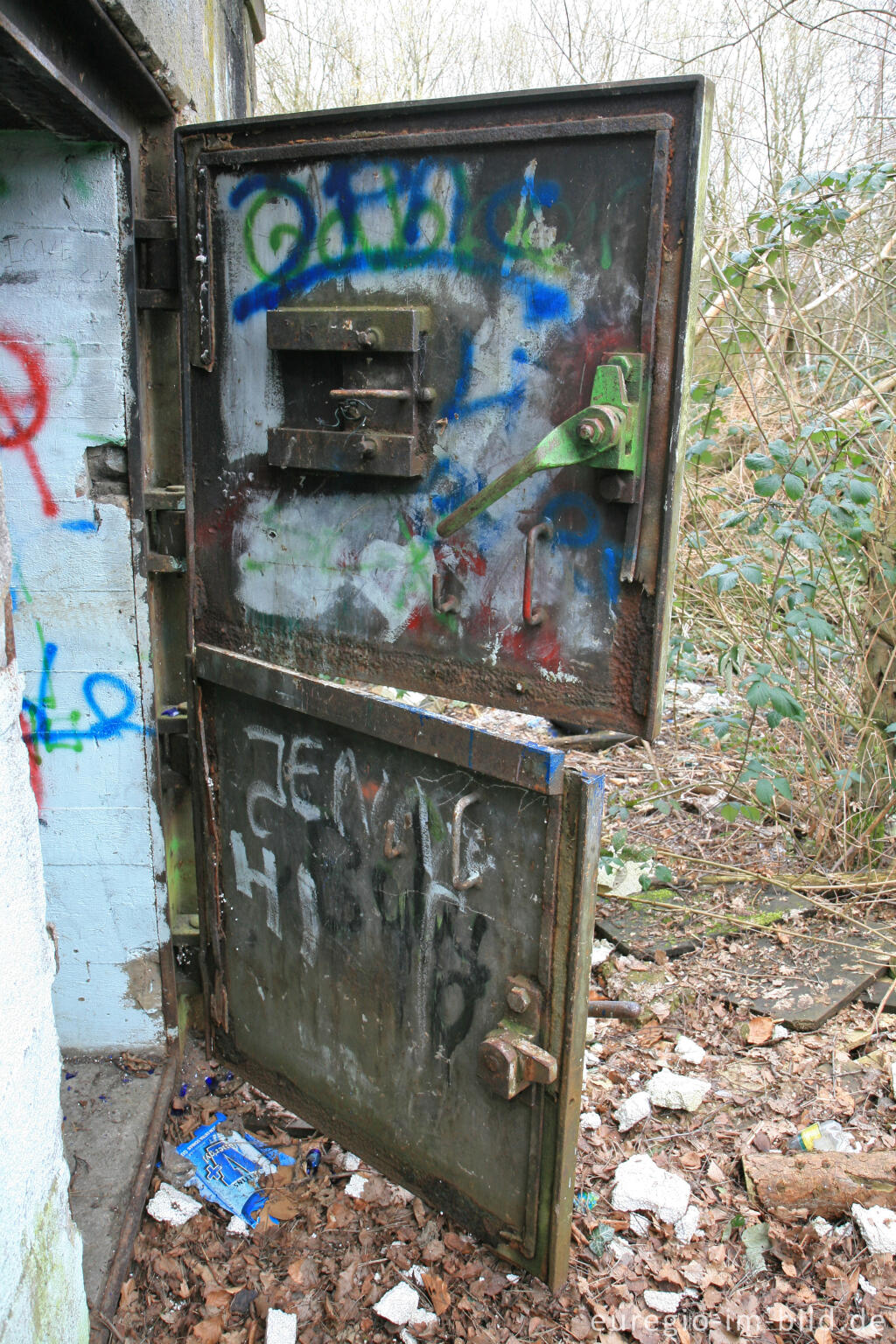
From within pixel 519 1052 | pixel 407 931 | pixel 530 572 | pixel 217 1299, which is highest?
pixel 530 572

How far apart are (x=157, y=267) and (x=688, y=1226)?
2.91m

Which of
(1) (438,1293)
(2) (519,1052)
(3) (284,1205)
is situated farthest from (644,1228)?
(3) (284,1205)

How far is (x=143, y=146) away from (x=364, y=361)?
988 millimetres

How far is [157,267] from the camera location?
7.98ft

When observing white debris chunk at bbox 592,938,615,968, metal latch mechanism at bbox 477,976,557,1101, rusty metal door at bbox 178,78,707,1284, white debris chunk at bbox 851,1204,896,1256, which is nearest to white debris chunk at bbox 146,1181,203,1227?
rusty metal door at bbox 178,78,707,1284

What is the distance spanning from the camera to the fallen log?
2.48 meters

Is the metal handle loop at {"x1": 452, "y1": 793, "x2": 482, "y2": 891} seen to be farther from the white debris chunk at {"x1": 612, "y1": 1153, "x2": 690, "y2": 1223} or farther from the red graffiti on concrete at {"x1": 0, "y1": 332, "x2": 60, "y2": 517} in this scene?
the red graffiti on concrete at {"x1": 0, "y1": 332, "x2": 60, "y2": 517}

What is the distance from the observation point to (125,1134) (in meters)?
2.63

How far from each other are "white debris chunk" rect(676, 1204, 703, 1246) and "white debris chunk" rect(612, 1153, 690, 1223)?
0.01 meters

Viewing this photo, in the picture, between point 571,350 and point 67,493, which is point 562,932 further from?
point 67,493

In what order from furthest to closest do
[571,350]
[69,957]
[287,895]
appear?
1. [69,957]
2. [287,895]
3. [571,350]

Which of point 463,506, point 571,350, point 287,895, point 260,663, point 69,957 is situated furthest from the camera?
point 69,957

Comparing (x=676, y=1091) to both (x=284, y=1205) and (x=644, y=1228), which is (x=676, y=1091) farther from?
(x=284, y=1205)

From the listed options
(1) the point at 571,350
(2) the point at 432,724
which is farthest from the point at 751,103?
(2) the point at 432,724
